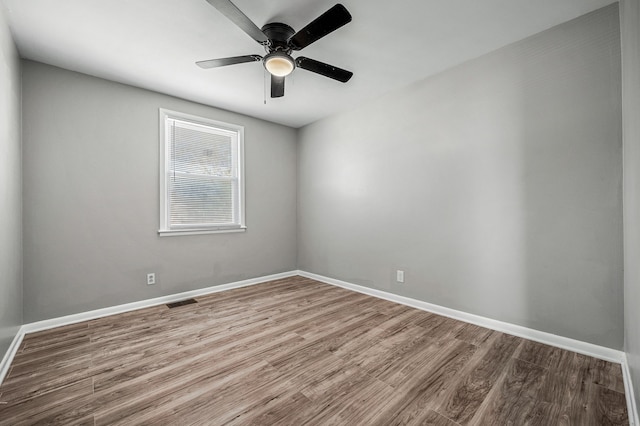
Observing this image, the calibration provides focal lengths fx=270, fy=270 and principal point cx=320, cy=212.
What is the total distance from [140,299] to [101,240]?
795 millimetres

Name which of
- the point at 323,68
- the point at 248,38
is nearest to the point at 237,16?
the point at 248,38

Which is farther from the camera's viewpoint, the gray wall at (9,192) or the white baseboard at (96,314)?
the white baseboard at (96,314)

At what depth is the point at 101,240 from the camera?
2904 mm

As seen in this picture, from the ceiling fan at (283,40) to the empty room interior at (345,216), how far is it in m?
0.02

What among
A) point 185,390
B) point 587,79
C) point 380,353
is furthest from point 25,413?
point 587,79

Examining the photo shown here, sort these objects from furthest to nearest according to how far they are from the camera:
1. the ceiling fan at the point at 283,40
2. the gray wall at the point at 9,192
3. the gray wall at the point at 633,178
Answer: the gray wall at the point at 9,192 < the ceiling fan at the point at 283,40 < the gray wall at the point at 633,178

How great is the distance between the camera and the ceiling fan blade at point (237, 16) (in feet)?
5.26

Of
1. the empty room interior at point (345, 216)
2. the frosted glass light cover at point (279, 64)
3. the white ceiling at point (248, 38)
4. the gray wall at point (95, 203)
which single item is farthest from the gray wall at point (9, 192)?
the frosted glass light cover at point (279, 64)

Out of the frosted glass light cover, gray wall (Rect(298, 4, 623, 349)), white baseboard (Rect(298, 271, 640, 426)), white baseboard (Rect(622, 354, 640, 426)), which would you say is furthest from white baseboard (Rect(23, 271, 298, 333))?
white baseboard (Rect(622, 354, 640, 426))

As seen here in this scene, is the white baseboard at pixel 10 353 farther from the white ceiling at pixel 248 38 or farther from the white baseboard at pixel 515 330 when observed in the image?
the white baseboard at pixel 515 330

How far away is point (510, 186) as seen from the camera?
242cm

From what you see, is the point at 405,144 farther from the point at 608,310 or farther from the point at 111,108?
the point at 111,108

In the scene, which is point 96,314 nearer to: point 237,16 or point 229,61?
point 229,61

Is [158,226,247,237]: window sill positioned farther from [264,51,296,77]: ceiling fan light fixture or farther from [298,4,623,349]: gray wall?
[264,51,296,77]: ceiling fan light fixture
